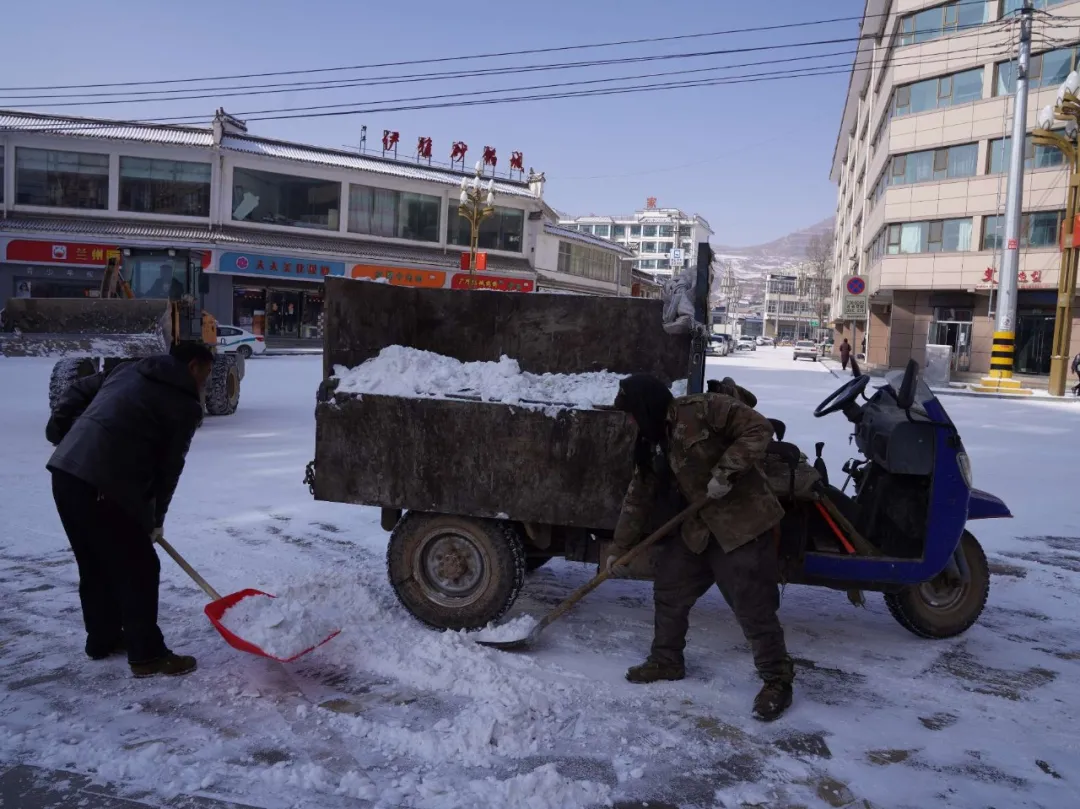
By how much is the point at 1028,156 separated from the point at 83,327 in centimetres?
2954

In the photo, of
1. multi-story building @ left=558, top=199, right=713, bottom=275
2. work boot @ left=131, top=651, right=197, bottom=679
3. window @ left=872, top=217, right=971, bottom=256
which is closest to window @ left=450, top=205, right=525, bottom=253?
window @ left=872, top=217, right=971, bottom=256

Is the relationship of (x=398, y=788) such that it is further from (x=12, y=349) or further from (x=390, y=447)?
(x=12, y=349)

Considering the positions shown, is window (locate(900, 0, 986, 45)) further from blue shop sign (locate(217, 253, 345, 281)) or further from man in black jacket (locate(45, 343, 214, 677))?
man in black jacket (locate(45, 343, 214, 677))

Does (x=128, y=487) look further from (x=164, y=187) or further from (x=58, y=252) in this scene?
(x=164, y=187)

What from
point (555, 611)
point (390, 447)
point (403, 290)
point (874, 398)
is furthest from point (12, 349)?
point (874, 398)

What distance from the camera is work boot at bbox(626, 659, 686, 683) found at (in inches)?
141

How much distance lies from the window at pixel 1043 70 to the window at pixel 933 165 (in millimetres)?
2122

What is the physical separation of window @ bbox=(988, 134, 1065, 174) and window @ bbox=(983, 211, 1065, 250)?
1.61 metres

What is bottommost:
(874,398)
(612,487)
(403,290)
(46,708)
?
(46,708)

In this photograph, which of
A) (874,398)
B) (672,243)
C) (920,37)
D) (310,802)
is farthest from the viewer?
(672,243)

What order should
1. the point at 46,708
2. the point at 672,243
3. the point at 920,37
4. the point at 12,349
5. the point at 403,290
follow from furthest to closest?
the point at 672,243
the point at 920,37
the point at 12,349
the point at 403,290
the point at 46,708

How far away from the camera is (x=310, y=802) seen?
8.63 feet

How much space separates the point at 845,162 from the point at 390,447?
63.6 meters

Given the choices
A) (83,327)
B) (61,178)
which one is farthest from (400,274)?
(83,327)
